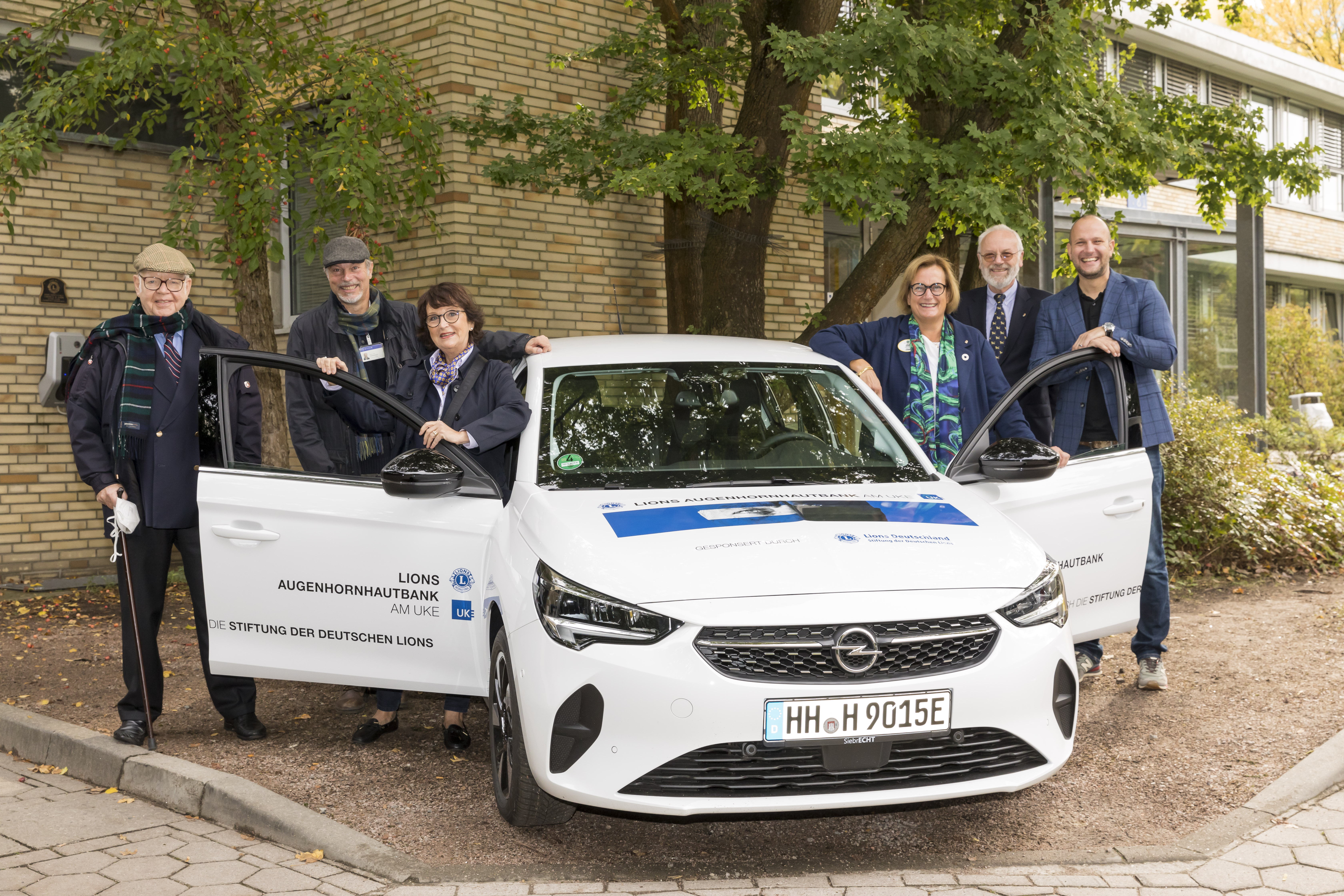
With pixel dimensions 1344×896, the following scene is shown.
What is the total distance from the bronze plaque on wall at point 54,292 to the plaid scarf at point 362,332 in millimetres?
5888

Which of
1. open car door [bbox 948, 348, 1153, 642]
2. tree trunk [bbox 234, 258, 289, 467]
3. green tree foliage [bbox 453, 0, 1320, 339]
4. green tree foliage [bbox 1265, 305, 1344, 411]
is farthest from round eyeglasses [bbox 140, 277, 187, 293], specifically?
green tree foliage [bbox 1265, 305, 1344, 411]

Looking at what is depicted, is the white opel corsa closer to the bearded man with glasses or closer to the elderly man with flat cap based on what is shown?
the elderly man with flat cap

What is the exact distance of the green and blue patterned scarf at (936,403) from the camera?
5609 millimetres

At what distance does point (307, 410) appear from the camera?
554 centimetres

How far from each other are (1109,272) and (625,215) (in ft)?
19.4

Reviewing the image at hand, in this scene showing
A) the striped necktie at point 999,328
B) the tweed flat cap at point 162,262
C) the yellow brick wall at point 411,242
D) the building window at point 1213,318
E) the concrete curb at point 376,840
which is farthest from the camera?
the building window at point 1213,318

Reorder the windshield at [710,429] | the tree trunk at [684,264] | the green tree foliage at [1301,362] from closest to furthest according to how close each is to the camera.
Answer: the windshield at [710,429] < the tree trunk at [684,264] < the green tree foliage at [1301,362]

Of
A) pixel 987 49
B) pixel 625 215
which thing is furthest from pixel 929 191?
pixel 625 215

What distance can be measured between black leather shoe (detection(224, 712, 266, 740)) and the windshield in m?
1.96

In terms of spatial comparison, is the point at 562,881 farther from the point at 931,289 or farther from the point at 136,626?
the point at 931,289

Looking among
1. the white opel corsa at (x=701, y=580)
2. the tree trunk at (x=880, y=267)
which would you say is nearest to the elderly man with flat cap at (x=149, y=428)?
the white opel corsa at (x=701, y=580)

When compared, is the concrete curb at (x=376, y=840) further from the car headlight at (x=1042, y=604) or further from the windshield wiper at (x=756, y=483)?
the windshield wiper at (x=756, y=483)

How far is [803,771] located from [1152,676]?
3.22 m

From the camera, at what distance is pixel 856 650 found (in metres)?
3.72
